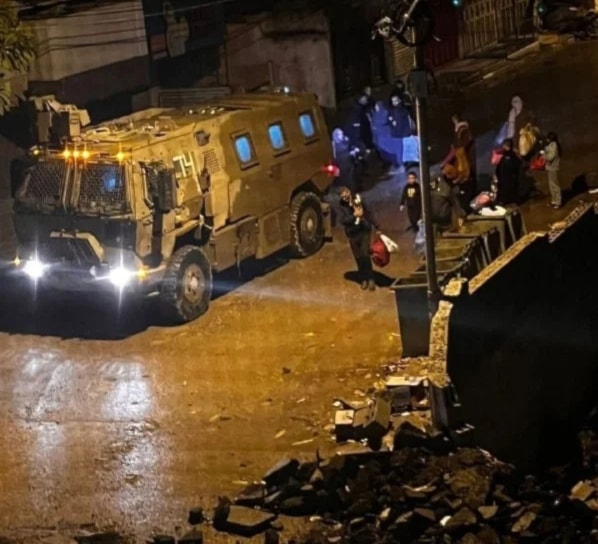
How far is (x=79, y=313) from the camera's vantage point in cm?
1822

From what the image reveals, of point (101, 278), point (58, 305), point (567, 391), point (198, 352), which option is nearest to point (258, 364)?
point (198, 352)

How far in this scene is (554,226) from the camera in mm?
19547

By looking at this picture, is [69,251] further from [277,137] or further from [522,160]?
[522,160]

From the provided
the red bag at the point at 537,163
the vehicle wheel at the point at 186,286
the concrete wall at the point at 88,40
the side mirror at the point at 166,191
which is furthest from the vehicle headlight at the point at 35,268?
the red bag at the point at 537,163

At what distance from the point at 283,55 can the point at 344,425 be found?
20255mm

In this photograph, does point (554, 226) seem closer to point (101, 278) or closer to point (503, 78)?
point (101, 278)

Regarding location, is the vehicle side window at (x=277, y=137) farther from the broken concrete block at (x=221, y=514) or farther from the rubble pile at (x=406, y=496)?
the broken concrete block at (x=221, y=514)

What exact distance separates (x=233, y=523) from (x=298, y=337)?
5592 millimetres

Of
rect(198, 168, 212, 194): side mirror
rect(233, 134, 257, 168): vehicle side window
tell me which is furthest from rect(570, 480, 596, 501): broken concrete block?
rect(233, 134, 257, 168): vehicle side window

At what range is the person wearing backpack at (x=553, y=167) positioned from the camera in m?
21.4

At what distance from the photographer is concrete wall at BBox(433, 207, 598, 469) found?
1466 cm

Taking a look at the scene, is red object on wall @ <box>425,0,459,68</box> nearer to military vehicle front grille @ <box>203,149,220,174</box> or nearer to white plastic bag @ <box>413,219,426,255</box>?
white plastic bag @ <box>413,219,426,255</box>

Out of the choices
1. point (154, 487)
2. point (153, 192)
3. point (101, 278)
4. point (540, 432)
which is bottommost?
point (540, 432)

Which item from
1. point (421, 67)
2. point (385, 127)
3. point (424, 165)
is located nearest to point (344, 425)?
point (424, 165)
